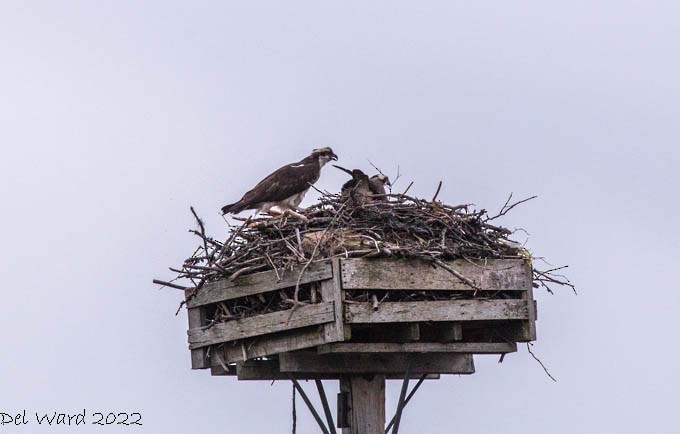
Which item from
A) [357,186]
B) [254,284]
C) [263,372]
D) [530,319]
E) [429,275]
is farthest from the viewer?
[357,186]

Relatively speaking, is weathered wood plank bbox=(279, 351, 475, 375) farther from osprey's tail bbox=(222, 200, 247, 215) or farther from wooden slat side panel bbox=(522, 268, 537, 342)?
osprey's tail bbox=(222, 200, 247, 215)

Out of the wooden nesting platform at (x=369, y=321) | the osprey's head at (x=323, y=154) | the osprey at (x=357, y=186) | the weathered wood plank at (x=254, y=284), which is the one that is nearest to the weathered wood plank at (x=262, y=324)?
the wooden nesting platform at (x=369, y=321)

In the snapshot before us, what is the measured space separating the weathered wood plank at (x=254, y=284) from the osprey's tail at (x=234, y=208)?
2098mm

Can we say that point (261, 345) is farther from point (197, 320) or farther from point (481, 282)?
point (481, 282)

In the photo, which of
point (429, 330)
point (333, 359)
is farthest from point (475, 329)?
point (333, 359)

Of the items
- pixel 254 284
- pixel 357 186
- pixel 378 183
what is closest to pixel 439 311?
pixel 254 284

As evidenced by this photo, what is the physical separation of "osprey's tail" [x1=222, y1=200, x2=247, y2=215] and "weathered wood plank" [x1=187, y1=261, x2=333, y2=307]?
210 cm

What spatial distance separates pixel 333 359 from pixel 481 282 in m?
1.17

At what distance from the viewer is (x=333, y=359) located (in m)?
9.07

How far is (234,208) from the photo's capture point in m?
11.7

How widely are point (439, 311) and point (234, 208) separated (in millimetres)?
3457

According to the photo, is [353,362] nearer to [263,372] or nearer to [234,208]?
[263,372]

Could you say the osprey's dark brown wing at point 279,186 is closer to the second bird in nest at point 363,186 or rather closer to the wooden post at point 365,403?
the second bird in nest at point 363,186

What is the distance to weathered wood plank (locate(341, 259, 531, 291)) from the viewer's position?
331 inches
